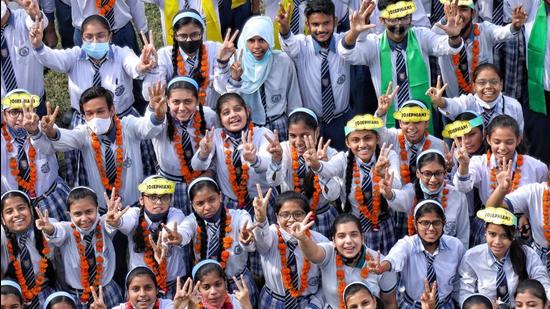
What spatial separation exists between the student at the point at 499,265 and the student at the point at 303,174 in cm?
109

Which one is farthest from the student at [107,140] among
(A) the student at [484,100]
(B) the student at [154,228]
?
(A) the student at [484,100]

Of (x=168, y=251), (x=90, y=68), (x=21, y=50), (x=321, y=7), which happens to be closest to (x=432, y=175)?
(x=321, y=7)

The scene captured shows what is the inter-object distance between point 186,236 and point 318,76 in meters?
2.04

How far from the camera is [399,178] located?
26.2 feet

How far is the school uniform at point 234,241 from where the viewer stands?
7.53 metres

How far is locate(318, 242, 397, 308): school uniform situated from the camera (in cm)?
732

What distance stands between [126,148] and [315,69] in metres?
1.71

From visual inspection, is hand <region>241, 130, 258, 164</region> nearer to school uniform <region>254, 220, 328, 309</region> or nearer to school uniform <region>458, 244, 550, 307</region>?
school uniform <region>254, 220, 328, 309</region>

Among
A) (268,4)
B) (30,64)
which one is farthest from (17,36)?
(268,4)

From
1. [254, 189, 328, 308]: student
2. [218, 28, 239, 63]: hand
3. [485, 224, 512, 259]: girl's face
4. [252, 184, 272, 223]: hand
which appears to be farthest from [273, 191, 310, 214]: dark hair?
[218, 28, 239, 63]: hand

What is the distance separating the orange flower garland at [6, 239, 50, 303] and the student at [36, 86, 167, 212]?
807mm

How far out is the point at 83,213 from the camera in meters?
7.43

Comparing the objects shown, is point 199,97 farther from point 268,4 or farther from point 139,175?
point 268,4

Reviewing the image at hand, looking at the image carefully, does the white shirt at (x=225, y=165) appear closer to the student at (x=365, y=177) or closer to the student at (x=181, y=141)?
the student at (x=181, y=141)
